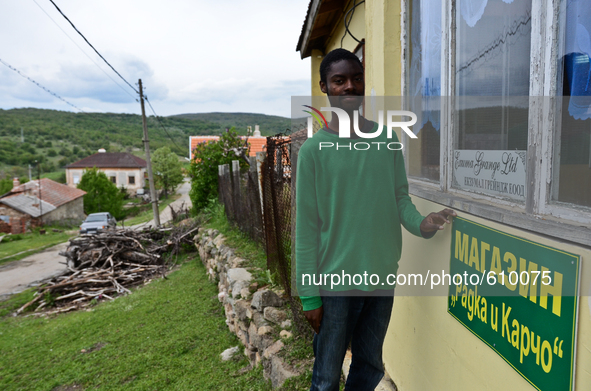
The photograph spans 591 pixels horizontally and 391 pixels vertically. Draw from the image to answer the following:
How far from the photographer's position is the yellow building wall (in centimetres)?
112

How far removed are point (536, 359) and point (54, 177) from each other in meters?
75.1

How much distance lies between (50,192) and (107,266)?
28.5 metres

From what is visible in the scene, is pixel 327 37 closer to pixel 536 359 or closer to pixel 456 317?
pixel 456 317

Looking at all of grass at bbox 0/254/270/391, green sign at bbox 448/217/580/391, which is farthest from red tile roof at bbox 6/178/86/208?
green sign at bbox 448/217/580/391

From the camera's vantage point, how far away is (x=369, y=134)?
6.21ft

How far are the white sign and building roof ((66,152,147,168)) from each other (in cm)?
5732

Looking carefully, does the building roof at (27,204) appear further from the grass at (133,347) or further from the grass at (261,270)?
the grass at (133,347)

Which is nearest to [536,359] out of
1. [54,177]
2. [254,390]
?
[254,390]

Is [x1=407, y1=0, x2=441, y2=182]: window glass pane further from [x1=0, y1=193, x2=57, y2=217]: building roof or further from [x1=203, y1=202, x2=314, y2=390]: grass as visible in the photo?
[x1=0, y1=193, x2=57, y2=217]: building roof

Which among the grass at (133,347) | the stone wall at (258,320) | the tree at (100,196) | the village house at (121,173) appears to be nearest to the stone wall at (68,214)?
the tree at (100,196)

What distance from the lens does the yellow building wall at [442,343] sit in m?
A: 1.12

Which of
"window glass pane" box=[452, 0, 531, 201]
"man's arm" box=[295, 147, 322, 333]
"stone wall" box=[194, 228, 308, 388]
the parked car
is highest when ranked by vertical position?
"window glass pane" box=[452, 0, 531, 201]

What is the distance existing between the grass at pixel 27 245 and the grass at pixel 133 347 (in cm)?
1160

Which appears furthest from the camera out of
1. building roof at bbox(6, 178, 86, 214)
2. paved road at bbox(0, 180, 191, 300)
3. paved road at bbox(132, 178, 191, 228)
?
building roof at bbox(6, 178, 86, 214)
